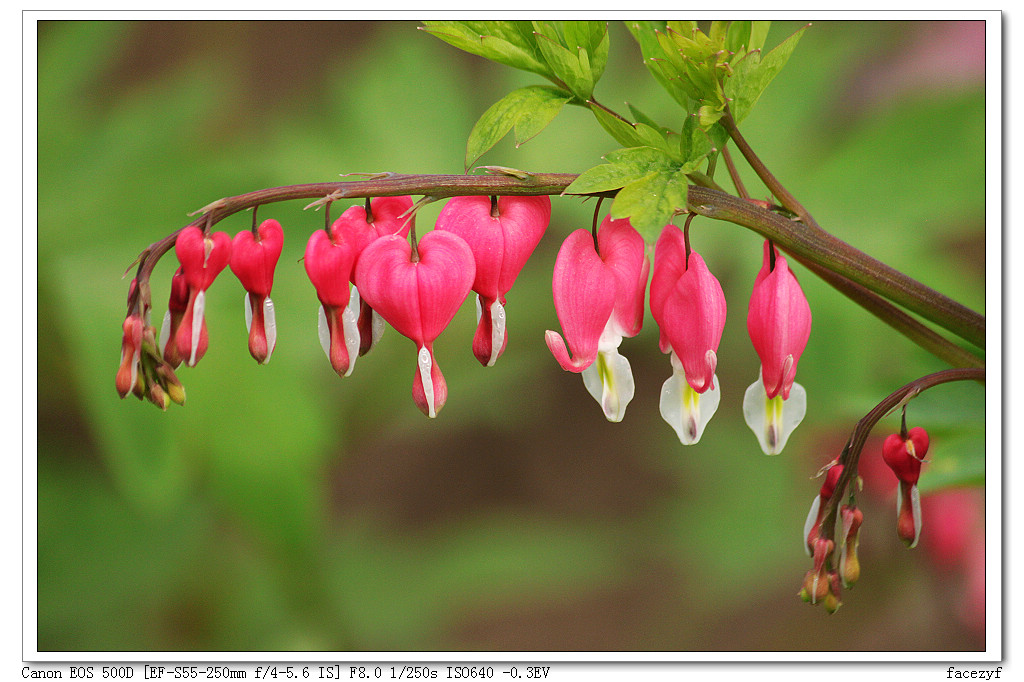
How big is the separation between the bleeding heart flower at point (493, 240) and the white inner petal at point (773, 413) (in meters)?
0.27

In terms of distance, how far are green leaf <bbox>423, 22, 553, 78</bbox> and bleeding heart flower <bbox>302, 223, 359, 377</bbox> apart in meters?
0.24

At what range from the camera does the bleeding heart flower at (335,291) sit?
66cm

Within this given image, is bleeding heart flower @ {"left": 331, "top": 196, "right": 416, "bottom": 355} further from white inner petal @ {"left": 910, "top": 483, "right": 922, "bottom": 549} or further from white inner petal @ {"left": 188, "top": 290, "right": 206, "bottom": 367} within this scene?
white inner petal @ {"left": 910, "top": 483, "right": 922, "bottom": 549}

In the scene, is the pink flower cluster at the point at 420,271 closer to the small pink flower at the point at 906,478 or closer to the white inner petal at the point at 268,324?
the white inner petal at the point at 268,324

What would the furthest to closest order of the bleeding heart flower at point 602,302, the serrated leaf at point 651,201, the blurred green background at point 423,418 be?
the blurred green background at point 423,418
the bleeding heart flower at point 602,302
the serrated leaf at point 651,201

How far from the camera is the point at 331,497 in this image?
58.7 inches

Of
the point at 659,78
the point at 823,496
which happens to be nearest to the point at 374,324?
the point at 659,78

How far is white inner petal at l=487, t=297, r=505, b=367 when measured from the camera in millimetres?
693

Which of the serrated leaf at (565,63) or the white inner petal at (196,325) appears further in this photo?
the serrated leaf at (565,63)

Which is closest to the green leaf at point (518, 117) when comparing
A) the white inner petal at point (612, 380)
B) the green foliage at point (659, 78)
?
the green foliage at point (659, 78)
